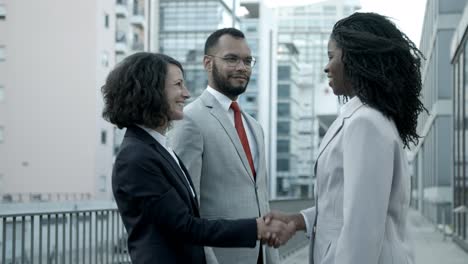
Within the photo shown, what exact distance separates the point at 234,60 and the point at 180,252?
173 centimetres

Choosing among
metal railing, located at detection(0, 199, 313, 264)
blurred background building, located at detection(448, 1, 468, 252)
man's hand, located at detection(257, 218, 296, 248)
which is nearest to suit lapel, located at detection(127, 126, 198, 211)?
man's hand, located at detection(257, 218, 296, 248)

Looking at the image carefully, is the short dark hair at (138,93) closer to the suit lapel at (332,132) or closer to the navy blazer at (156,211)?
the navy blazer at (156,211)

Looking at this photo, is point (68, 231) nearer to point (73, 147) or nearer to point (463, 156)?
point (463, 156)

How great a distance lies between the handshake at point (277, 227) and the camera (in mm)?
3439

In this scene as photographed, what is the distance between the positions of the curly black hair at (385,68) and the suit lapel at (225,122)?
5.06ft

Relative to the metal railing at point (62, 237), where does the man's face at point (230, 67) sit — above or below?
above

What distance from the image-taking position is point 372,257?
2797 millimetres

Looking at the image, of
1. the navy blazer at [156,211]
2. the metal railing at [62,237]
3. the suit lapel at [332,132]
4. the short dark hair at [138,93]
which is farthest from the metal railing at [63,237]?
the suit lapel at [332,132]

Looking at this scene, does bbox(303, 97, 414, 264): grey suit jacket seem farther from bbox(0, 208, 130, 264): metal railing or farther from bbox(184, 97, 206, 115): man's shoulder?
bbox(0, 208, 130, 264): metal railing

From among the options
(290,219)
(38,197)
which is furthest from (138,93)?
(38,197)

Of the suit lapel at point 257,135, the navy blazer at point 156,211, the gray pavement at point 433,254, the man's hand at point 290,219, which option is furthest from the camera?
the gray pavement at point 433,254

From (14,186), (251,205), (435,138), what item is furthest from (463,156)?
(14,186)

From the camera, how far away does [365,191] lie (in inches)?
110

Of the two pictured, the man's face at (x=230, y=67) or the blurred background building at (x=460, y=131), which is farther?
the blurred background building at (x=460, y=131)
